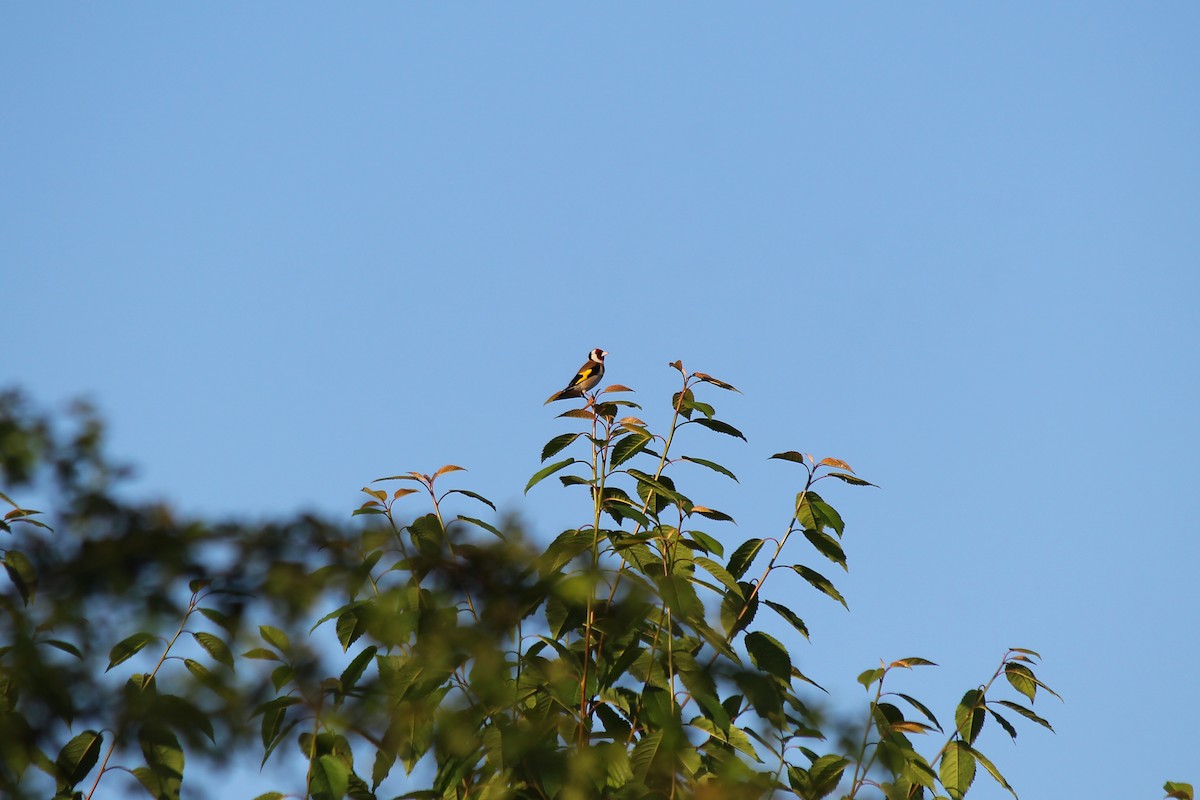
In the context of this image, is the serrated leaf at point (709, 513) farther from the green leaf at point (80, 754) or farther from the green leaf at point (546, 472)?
the green leaf at point (80, 754)

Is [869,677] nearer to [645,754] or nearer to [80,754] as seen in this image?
[645,754]

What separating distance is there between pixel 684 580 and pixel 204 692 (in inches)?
65.3

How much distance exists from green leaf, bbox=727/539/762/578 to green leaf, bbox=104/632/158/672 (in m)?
2.19

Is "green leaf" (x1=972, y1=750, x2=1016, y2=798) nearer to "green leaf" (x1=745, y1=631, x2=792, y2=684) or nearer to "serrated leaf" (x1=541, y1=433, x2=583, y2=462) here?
"green leaf" (x1=745, y1=631, x2=792, y2=684)

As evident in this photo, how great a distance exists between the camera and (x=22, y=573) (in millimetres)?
3645

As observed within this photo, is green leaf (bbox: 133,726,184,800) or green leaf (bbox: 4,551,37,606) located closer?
green leaf (bbox: 4,551,37,606)

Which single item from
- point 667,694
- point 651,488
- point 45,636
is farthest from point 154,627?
point 651,488

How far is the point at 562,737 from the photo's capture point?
436 centimetres

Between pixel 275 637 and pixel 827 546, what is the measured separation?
2.23 metres

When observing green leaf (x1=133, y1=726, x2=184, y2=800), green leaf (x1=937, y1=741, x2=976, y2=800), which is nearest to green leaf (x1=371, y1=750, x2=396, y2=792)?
green leaf (x1=133, y1=726, x2=184, y2=800)

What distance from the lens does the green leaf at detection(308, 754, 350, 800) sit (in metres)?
3.83

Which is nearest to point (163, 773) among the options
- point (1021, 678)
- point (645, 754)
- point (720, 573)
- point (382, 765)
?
point (382, 765)

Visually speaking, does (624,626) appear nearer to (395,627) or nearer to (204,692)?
(395,627)

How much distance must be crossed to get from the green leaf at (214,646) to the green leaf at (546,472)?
4.47ft
